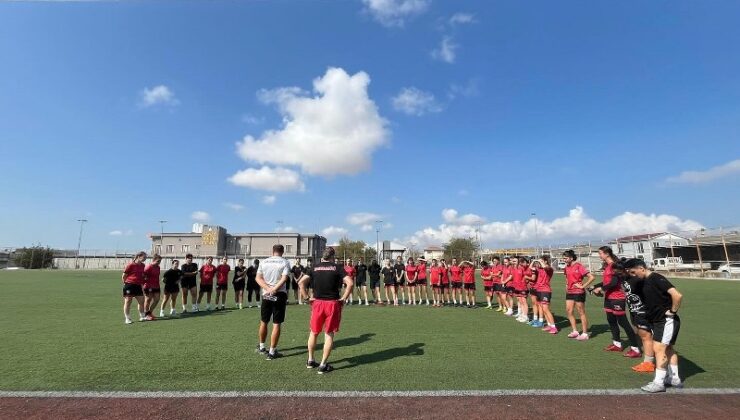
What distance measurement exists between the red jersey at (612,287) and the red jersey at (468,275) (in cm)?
624

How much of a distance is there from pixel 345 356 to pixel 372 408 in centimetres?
227

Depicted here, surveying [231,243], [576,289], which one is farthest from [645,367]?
[231,243]

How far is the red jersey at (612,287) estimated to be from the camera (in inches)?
288

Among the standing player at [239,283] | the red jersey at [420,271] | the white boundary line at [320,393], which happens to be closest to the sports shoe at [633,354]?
the white boundary line at [320,393]

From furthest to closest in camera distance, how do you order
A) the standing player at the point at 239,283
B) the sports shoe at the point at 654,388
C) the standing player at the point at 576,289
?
the standing player at the point at 239,283, the standing player at the point at 576,289, the sports shoe at the point at 654,388

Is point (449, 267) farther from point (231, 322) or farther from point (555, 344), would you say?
point (231, 322)

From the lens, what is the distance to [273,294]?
6.48 m

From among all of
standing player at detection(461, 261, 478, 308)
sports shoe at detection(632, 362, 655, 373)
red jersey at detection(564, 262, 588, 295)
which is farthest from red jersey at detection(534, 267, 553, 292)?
standing player at detection(461, 261, 478, 308)

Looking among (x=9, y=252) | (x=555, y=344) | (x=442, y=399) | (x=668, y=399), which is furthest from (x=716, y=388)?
(x=9, y=252)

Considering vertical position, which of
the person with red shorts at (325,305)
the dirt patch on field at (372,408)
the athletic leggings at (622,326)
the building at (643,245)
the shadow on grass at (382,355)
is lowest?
the dirt patch on field at (372,408)

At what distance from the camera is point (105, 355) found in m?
6.29

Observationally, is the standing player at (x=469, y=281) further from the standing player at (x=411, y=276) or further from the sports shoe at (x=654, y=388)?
the sports shoe at (x=654, y=388)

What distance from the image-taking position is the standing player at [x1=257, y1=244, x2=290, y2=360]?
21.0 feet

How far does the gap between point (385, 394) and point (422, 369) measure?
121cm
